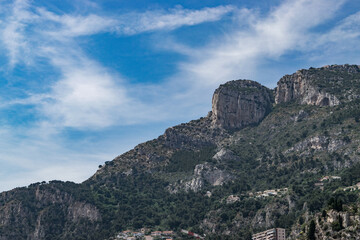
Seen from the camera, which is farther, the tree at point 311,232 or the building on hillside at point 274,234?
the building on hillside at point 274,234

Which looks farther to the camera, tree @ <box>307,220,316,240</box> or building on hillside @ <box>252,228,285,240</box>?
building on hillside @ <box>252,228,285,240</box>

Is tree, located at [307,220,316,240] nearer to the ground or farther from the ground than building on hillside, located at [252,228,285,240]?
nearer to the ground

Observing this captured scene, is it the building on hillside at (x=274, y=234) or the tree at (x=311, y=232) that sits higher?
the building on hillside at (x=274, y=234)

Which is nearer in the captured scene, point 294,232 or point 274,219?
point 294,232

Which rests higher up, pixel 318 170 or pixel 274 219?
pixel 318 170

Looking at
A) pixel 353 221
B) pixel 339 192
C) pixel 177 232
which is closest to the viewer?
pixel 353 221

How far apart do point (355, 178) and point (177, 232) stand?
62041 millimetres

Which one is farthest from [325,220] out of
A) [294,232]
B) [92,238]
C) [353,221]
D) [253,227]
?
[92,238]

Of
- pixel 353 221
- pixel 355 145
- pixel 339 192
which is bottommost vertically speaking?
pixel 353 221

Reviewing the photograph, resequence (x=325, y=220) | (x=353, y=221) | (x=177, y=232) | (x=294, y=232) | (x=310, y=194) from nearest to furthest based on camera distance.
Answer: (x=353, y=221)
(x=325, y=220)
(x=294, y=232)
(x=310, y=194)
(x=177, y=232)

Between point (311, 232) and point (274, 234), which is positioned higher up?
point (274, 234)

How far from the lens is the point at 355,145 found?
19838 centimetres

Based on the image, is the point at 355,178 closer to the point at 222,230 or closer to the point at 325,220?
the point at 222,230

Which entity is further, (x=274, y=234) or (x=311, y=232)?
(x=274, y=234)
